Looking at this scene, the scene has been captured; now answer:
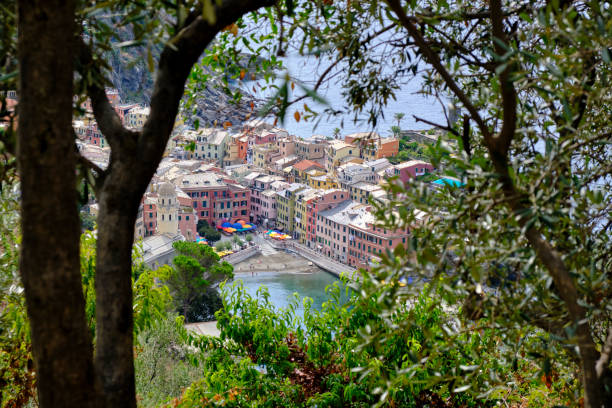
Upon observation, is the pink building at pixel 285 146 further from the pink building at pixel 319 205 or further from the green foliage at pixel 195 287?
the green foliage at pixel 195 287

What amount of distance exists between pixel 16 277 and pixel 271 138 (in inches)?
1345

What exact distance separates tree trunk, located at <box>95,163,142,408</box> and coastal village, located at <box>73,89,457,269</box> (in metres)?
21.0

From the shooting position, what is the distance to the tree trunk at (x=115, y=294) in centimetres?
109

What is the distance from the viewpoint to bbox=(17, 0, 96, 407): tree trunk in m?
0.92

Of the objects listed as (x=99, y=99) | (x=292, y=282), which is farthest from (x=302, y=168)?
(x=99, y=99)

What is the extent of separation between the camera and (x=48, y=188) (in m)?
0.93

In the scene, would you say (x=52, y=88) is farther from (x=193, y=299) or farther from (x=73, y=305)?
(x=193, y=299)

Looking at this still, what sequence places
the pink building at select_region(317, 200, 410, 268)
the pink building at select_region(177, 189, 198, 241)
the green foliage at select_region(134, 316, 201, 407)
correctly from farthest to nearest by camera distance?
the pink building at select_region(177, 189, 198, 241) → the pink building at select_region(317, 200, 410, 268) → the green foliage at select_region(134, 316, 201, 407)

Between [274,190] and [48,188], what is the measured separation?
2946cm

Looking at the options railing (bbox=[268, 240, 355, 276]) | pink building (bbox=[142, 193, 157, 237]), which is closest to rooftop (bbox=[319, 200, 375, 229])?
railing (bbox=[268, 240, 355, 276])

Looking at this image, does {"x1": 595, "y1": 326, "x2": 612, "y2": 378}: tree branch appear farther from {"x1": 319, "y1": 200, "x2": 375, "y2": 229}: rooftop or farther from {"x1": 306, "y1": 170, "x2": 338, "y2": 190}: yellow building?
{"x1": 306, "y1": 170, "x2": 338, "y2": 190}: yellow building

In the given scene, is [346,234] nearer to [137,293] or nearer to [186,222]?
[186,222]

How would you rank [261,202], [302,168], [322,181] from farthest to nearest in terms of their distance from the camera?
[302,168] → [261,202] → [322,181]

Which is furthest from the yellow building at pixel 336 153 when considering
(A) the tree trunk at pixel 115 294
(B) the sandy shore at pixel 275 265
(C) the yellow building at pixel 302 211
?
(A) the tree trunk at pixel 115 294
